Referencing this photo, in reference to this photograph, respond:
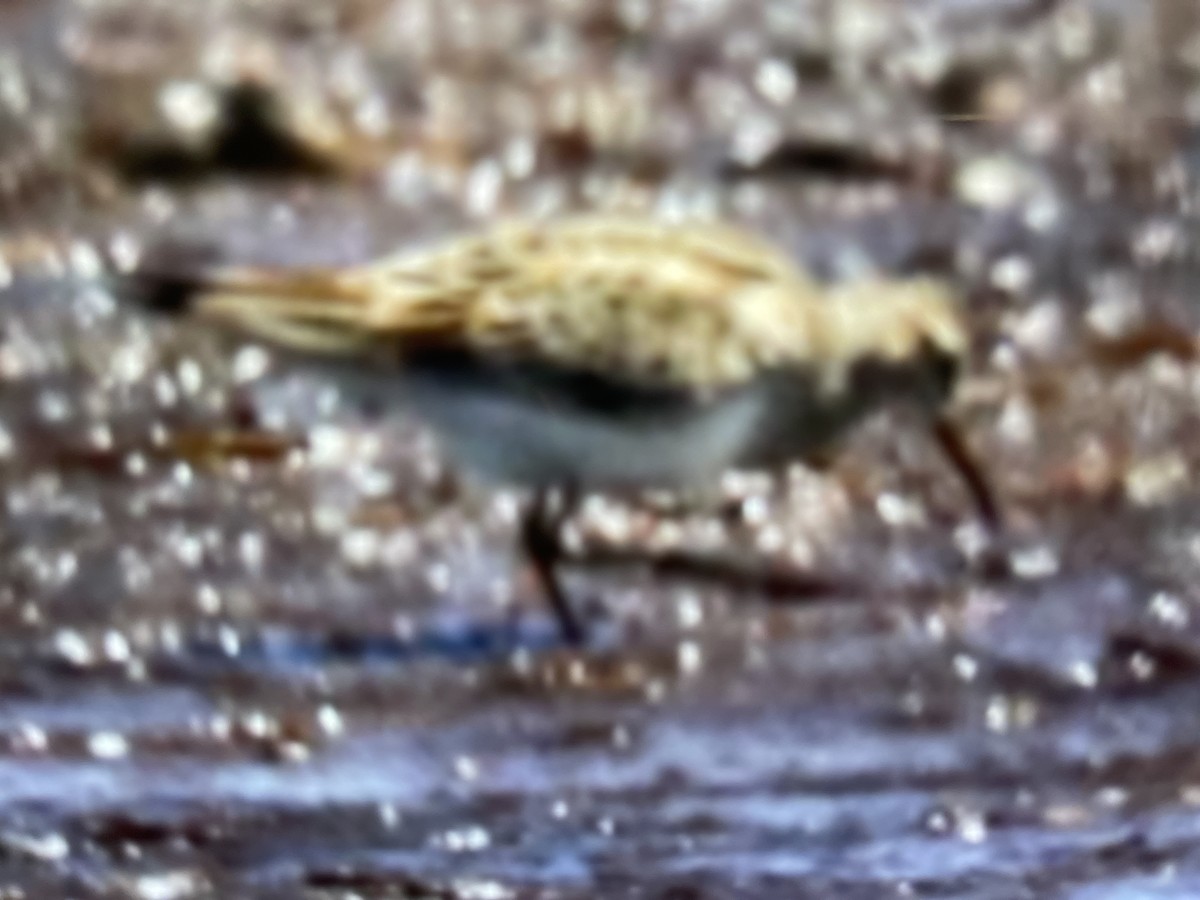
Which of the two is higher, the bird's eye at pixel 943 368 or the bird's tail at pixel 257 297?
the bird's tail at pixel 257 297

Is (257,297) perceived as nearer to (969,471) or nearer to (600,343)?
(600,343)

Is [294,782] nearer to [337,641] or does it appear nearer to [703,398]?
[337,641]

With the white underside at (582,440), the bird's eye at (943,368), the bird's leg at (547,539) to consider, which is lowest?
the bird's leg at (547,539)

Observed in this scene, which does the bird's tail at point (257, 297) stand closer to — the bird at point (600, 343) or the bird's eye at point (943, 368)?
the bird at point (600, 343)

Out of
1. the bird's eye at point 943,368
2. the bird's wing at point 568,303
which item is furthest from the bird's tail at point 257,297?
the bird's eye at point 943,368

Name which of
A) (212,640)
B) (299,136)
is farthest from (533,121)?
(212,640)
